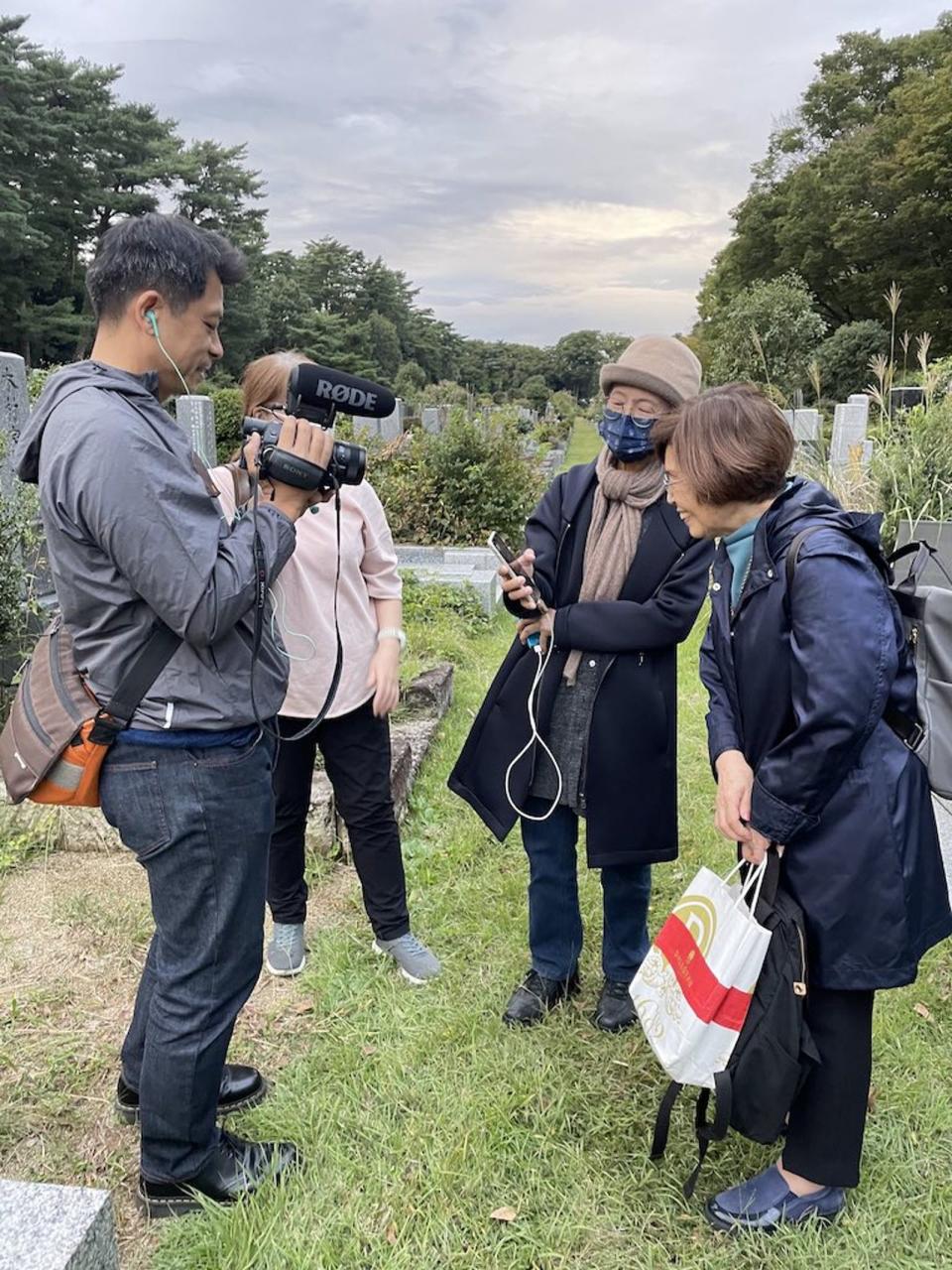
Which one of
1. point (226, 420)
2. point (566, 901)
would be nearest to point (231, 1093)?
point (566, 901)

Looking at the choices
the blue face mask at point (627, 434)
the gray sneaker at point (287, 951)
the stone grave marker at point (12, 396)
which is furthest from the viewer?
the stone grave marker at point (12, 396)

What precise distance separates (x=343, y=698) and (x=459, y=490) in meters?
6.55

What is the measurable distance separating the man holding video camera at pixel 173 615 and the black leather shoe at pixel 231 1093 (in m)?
0.31

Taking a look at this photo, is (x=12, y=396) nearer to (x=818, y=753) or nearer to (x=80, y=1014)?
(x=80, y=1014)

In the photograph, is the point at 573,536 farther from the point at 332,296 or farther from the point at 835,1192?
the point at 332,296

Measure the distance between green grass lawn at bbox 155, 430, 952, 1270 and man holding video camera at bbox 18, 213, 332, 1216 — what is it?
13.1 inches

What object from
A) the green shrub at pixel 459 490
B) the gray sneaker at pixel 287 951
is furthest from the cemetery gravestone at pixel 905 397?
the gray sneaker at pixel 287 951

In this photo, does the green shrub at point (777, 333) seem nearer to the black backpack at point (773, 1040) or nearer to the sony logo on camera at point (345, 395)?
the sony logo on camera at point (345, 395)

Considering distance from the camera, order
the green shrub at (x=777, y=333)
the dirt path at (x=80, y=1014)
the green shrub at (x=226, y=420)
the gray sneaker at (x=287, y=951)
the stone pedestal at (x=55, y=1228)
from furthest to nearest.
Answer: the green shrub at (x=777, y=333) → the green shrub at (x=226, y=420) → the gray sneaker at (x=287, y=951) → the dirt path at (x=80, y=1014) → the stone pedestal at (x=55, y=1228)

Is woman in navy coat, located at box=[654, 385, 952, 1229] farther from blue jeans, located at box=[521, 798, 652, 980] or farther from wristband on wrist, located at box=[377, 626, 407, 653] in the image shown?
wristband on wrist, located at box=[377, 626, 407, 653]

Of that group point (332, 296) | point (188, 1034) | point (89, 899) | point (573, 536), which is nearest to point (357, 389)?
point (573, 536)

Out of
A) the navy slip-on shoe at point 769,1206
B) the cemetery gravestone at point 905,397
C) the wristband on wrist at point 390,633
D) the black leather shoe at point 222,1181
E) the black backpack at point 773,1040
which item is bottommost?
the black leather shoe at point 222,1181

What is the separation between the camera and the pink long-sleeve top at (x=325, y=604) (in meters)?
2.47

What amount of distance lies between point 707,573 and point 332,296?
188 feet
